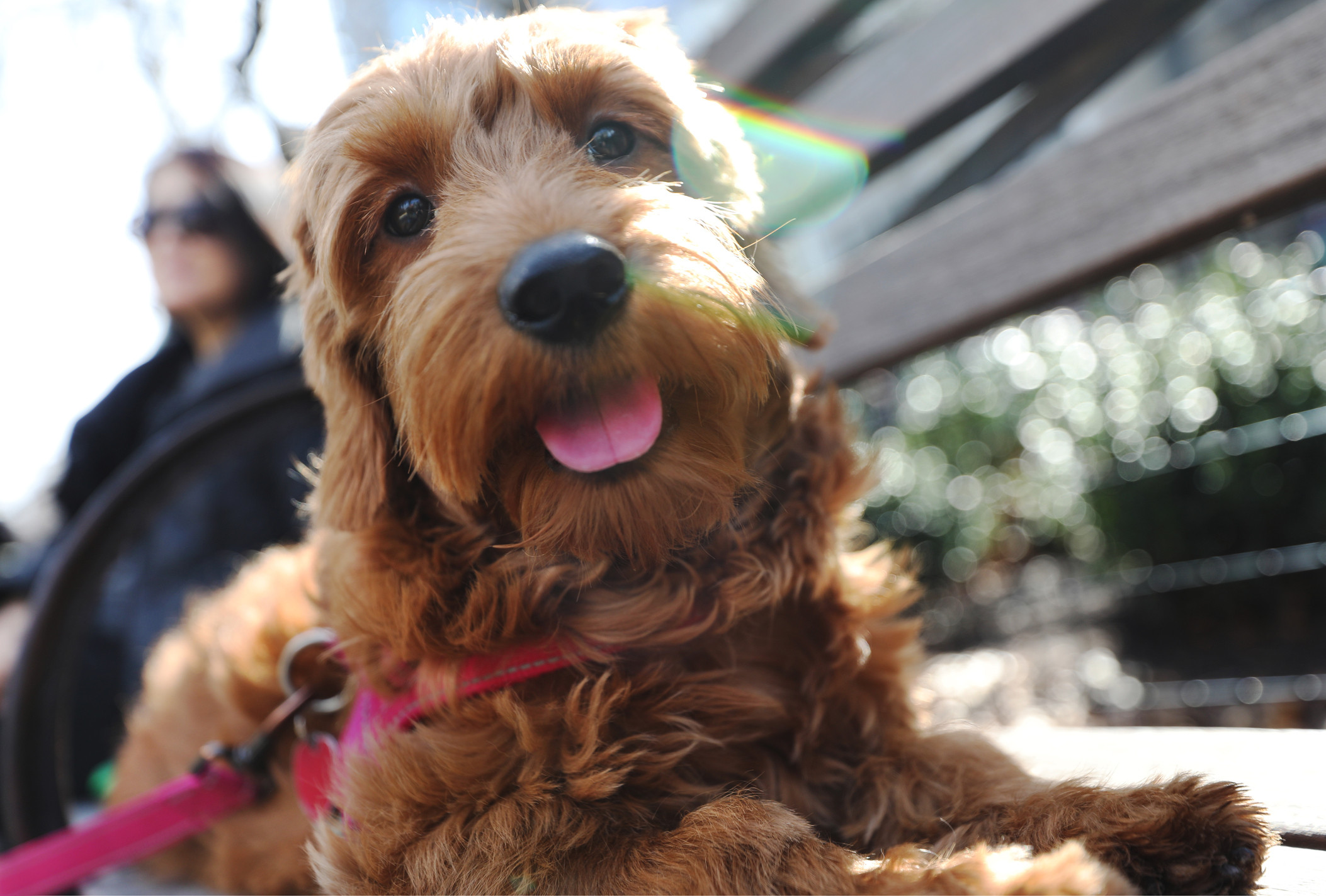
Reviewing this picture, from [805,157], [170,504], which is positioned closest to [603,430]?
[805,157]

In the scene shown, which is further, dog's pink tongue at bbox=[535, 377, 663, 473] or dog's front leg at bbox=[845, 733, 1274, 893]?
dog's pink tongue at bbox=[535, 377, 663, 473]

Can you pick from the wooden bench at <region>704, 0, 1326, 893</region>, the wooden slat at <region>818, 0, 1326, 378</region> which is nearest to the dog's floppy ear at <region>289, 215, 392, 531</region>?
the wooden bench at <region>704, 0, 1326, 893</region>

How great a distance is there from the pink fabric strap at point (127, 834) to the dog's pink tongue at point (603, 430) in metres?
1.26

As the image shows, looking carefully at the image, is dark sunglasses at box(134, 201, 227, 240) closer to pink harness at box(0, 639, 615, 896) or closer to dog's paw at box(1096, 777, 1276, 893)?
pink harness at box(0, 639, 615, 896)

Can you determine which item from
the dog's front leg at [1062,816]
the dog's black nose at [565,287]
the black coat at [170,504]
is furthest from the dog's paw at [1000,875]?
the black coat at [170,504]

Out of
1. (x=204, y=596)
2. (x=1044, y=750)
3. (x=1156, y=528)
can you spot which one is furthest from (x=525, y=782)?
(x=1156, y=528)

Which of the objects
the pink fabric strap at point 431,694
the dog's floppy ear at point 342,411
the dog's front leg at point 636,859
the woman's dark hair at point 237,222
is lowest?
the dog's front leg at point 636,859

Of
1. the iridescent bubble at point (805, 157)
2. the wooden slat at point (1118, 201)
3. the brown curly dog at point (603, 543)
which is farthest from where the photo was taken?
the iridescent bubble at point (805, 157)

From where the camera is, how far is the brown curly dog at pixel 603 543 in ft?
3.97

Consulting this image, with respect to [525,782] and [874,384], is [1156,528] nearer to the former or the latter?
[874,384]

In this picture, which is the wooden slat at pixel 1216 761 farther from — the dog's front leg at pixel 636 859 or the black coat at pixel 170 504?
the black coat at pixel 170 504

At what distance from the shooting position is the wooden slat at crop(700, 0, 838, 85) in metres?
3.30

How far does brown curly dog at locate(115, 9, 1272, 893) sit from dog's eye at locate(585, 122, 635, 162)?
10mm

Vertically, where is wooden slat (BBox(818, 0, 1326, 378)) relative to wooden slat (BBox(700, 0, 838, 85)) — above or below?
below
